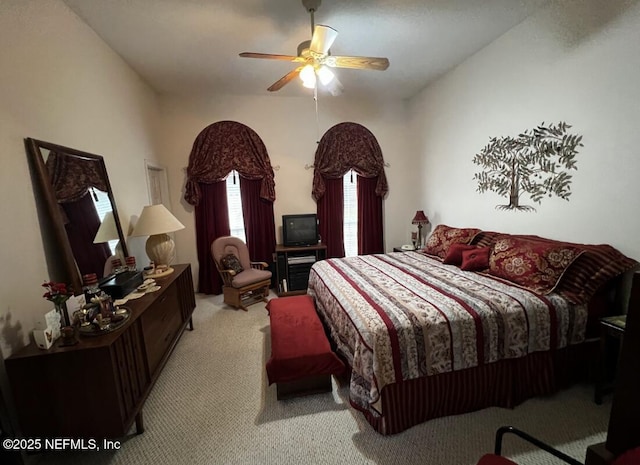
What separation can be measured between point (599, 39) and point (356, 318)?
8.97 feet

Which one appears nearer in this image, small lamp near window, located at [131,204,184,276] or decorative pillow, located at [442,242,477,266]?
small lamp near window, located at [131,204,184,276]

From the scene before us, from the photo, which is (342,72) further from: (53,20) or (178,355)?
(178,355)

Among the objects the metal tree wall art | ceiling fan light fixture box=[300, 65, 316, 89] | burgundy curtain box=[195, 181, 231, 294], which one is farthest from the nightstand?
burgundy curtain box=[195, 181, 231, 294]

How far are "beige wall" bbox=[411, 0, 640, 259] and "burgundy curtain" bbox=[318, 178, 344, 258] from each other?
1798 millimetres

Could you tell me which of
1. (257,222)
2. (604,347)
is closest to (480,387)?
(604,347)

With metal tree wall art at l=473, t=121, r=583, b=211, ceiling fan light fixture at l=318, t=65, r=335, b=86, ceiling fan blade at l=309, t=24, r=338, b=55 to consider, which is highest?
ceiling fan blade at l=309, t=24, r=338, b=55

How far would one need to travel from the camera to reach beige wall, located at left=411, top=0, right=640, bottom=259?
6.33 ft

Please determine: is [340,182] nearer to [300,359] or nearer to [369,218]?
[369,218]

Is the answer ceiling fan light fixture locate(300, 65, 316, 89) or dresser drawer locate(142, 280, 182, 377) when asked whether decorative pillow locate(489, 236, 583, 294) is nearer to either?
ceiling fan light fixture locate(300, 65, 316, 89)

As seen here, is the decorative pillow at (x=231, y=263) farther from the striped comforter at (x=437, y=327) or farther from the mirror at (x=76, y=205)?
the striped comforter at (x=437, y=327)

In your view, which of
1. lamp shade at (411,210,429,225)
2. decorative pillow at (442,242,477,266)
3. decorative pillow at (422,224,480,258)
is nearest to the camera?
decorative pillow at (442,242,477,266)

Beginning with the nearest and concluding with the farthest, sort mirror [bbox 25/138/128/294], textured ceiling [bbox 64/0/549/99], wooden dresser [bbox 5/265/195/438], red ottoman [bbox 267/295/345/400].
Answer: wooden dresser [bbox 5/265/195/438] < mirror [bbox 25/138/128/294] < red ottoman [bbox 267/295/345/400] < textured ceiling [bbox 64/0/549/99]

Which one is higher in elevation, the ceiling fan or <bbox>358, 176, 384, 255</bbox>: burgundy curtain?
the ceiling fan

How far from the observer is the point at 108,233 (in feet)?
7.76
